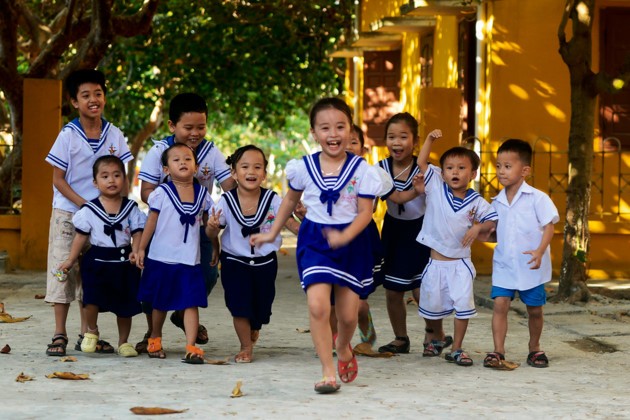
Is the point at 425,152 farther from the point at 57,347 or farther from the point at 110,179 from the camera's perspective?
the point at 57,347

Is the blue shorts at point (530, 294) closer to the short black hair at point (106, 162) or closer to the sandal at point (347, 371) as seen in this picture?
the sandal at point (347, 371)

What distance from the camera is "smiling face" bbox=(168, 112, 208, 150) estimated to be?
26.5 feet

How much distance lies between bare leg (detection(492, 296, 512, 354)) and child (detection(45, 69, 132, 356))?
8.34 feet

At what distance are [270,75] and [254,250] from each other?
17.2 m

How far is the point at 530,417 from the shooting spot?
5.88 m

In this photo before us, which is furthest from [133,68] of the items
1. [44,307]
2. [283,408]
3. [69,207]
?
[283,408]

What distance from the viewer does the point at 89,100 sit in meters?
7.95

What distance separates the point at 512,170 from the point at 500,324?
1.00m

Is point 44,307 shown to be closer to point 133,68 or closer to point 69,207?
point 69,207

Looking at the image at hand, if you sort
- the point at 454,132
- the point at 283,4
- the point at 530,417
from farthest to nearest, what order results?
the point at 283,4 < the point at 454,132 < the point at 530,417

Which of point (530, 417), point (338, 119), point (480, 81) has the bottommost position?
point (530, 417)

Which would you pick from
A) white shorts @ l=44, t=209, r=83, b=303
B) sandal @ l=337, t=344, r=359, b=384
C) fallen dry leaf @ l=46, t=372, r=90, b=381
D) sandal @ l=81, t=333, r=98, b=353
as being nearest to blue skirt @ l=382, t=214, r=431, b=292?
sandal @ l=337, t=344, r=359, b=384

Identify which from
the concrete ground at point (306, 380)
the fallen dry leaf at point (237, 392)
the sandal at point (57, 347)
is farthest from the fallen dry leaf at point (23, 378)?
the fallen dry leaf at point (237, 392)

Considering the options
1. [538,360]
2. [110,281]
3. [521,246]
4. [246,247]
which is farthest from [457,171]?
[110,281]
